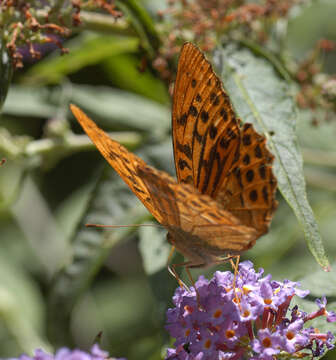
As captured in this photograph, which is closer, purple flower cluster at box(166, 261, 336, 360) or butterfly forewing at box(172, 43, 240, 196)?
purple flower cluster at box(166, 261, 336, 360)

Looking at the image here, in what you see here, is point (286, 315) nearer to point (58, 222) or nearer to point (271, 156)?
point (271, 156)

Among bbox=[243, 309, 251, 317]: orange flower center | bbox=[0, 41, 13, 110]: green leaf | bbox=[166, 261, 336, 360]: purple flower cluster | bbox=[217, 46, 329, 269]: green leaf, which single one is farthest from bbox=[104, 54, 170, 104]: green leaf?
bbox=[243, 309, 251, 317]: orange flower center

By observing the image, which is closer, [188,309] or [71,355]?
[71,355]

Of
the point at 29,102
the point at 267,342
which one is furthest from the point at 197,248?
the point at 29,102

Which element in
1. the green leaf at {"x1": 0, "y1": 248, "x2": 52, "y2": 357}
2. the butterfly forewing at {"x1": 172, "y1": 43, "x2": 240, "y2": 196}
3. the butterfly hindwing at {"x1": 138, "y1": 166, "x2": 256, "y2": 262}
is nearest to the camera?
the butterfly hindwing at {"x1": 138, "y1": 166, "x2": 256, "y2": 262}

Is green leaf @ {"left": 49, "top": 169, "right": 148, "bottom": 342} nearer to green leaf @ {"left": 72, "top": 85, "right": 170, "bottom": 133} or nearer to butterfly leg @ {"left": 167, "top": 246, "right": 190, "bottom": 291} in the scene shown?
butterfly leg @ {"left": 167, "top": 246, "right": 190, "bottom": 291}

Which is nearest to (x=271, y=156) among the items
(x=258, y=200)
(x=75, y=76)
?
(x=258, y=200)

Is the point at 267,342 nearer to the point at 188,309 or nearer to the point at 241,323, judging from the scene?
the point at 241,323
